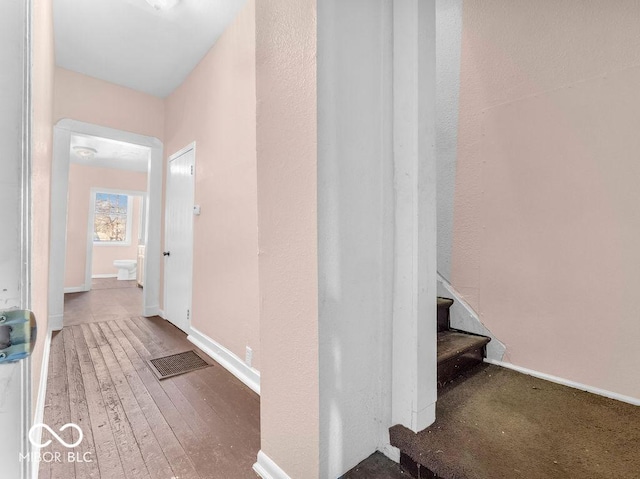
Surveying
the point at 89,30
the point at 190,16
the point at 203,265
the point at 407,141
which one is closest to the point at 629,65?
the point at 407,141

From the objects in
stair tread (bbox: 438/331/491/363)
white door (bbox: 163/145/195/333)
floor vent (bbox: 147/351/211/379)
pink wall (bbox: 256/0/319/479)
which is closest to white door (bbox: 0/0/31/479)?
pink wall (bbox: 256/0/319/479)

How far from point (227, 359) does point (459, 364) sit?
1751 millimetres

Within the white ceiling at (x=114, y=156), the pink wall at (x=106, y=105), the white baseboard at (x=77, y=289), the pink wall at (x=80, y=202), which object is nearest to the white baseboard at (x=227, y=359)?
the pink wall at (x=106, y=105)

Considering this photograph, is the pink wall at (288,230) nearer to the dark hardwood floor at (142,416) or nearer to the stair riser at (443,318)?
the dark hardwood floor at (142,416)

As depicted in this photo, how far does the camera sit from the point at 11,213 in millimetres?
443

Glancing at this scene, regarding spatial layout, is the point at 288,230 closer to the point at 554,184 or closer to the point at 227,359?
the point at 554,184

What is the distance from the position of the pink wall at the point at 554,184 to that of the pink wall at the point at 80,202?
669 centimetres

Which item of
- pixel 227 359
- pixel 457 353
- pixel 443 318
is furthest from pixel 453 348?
pixel 227 359

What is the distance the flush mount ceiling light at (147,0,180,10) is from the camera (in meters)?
2.26

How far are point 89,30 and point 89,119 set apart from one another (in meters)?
1.05

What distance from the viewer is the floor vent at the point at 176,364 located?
7.59ft

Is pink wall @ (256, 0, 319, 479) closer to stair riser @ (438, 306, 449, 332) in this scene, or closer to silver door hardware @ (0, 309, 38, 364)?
silver door hardware @ (0, 309, 38, 364)

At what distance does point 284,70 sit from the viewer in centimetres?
113

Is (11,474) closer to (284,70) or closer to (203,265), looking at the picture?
(284,70)
